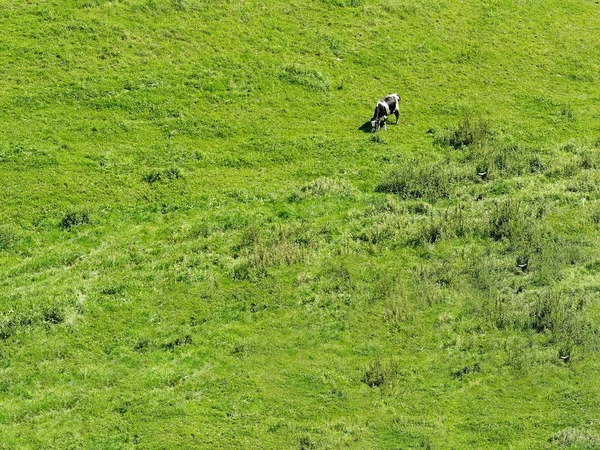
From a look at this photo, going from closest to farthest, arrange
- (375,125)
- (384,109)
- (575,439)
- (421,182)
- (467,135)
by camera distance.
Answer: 1. (575,439)
2. (421,182)
3. (467,135)
4. (384,109)
5. (375,125)

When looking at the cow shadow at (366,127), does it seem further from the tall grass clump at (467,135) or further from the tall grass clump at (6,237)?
the tall grass clump at (6,237)

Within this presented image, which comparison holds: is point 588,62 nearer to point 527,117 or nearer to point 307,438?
point 527,117

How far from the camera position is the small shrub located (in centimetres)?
3691

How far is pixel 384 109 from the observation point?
44.2 m

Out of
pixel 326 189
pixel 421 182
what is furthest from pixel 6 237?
pixel 421 182

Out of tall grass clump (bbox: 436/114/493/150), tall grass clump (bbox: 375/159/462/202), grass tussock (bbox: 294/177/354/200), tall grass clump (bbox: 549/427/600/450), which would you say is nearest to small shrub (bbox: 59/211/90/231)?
grass tussock (bbox: 294/177/354/200)

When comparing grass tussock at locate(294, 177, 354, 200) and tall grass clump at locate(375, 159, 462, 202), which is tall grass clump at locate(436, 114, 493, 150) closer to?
tall grass clump at locate(375, 159, 462, 202)

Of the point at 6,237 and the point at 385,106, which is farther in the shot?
the point at 385,106

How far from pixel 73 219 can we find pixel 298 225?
1050 cm

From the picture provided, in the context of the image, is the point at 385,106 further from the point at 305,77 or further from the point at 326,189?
the point at 326,189

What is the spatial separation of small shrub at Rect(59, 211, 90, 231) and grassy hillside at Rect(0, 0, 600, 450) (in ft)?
0.37

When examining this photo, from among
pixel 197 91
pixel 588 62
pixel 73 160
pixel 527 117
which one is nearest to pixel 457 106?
pixel 527 117

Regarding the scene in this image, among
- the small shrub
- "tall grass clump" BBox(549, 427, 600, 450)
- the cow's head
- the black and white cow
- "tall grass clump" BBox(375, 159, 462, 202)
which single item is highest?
the black and white cow

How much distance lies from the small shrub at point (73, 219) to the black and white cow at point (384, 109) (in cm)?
1679
